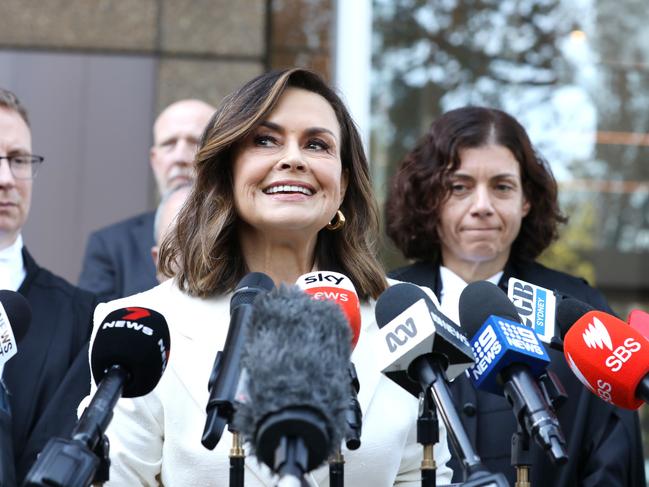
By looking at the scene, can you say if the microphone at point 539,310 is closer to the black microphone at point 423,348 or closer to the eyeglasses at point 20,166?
the black microphone at point 423,348

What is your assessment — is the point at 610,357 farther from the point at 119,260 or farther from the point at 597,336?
the point at 119,260

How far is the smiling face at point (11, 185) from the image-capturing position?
450cm

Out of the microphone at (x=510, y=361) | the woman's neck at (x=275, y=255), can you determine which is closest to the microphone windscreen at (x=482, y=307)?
the microphone at (x=510, y=361)

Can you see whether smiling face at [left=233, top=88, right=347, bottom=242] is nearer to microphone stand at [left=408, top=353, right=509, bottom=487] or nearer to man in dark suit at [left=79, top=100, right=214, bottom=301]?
microphone stand at [left=408, top=353, right=509, bottom=487]

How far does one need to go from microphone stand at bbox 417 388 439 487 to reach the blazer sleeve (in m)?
3.09

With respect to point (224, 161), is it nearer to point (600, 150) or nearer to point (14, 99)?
point (14, 99)

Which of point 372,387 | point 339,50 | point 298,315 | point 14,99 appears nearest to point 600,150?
point 339,50

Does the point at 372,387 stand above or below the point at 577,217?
below

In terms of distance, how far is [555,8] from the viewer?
7.69m

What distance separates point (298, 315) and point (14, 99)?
2985mm

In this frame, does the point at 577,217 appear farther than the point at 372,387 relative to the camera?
Yes

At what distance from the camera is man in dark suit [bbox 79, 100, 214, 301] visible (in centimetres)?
545

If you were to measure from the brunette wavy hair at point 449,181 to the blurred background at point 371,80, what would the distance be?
7.37ft

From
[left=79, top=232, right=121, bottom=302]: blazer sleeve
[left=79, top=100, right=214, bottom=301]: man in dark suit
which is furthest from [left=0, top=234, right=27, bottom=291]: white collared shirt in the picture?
[left=79, top=232, right=121, bottom=302]: blazer sleeve
